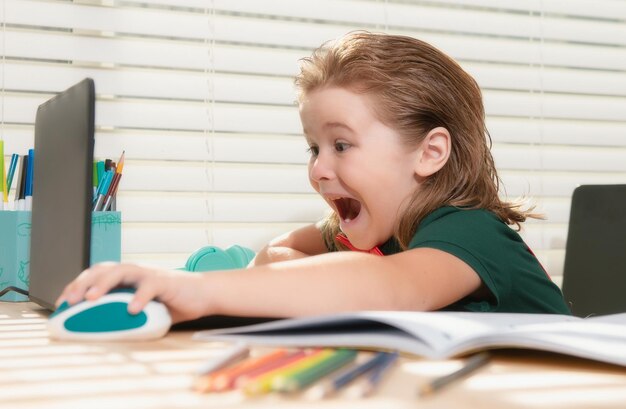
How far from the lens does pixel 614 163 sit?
1896 mm

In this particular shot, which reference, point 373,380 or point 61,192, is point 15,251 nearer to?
point 61,192

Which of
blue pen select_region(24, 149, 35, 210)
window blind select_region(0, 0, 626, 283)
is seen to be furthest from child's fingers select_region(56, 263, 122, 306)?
window blind select_region(0, 0, 626, 283)

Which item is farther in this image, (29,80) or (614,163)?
(614,163)

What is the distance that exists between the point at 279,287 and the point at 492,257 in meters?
0.32

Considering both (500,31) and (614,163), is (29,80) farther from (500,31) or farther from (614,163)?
(614,163)

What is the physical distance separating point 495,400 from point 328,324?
0.59 feet

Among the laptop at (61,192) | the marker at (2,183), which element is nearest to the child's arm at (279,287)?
the laptop at (61,192)

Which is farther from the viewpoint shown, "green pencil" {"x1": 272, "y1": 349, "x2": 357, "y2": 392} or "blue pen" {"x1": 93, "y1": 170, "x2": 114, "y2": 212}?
"blue pen" {"x1": 93, "y1": 170, "x2": 114, "y2": 212}

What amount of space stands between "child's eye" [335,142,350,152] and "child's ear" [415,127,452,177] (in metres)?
0.10

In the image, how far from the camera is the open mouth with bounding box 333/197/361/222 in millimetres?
1129

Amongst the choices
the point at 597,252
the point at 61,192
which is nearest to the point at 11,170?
the point at 61,192

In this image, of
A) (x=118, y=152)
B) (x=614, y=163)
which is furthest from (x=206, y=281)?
(x=614, y=163)

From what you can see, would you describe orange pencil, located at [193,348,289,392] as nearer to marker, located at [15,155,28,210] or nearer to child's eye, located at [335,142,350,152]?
child's eye, located at [335,142,350,152]

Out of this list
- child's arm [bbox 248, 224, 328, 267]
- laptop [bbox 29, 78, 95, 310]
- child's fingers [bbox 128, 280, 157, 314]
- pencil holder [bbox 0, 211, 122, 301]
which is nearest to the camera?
child's fingers [bbox 128, 280, 157, 314]
